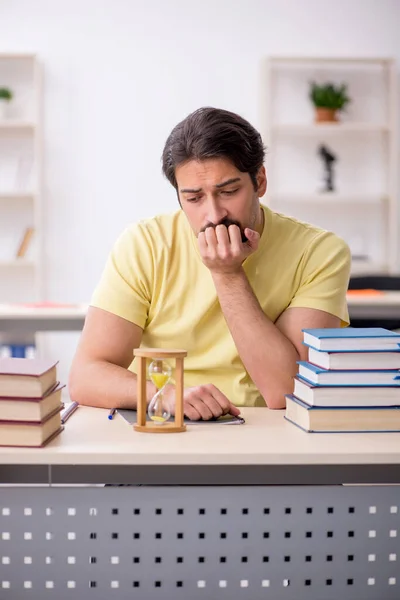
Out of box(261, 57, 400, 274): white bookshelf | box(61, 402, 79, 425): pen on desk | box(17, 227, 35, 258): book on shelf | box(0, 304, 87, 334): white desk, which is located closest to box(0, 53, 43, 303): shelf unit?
box(17, 227, 35, 258): book on shelf

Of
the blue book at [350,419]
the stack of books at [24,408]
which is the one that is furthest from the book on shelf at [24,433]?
the blue book at [350,419]

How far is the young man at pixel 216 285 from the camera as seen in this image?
5.84 feet

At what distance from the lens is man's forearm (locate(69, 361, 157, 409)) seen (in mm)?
1694

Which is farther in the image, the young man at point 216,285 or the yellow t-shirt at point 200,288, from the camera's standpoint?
the yellow t-shirt at point 200,288

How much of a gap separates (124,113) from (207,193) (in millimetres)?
4221

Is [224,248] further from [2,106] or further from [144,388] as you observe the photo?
[2,106]

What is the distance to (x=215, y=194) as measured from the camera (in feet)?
5.91

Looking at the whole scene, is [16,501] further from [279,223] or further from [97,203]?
[97,203]

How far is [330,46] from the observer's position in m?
5.91

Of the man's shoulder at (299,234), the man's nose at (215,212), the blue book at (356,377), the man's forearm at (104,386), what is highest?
the man's nose at (215,212)

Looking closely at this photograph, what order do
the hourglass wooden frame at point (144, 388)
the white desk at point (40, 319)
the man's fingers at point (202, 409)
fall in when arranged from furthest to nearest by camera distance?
the white desk at point (40, 319), the man's fingers at point (202, 409), the hourglass wooden frame at point (144, 388)

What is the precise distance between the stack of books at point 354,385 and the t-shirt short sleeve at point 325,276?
1.28ft

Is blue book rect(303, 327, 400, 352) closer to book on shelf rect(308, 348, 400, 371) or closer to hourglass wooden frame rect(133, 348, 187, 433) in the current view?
book on shelf rect(308, 348, 400, 371)

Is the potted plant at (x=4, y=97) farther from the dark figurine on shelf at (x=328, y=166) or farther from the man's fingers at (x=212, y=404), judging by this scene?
the man's fingers at (x=212, y=404)
